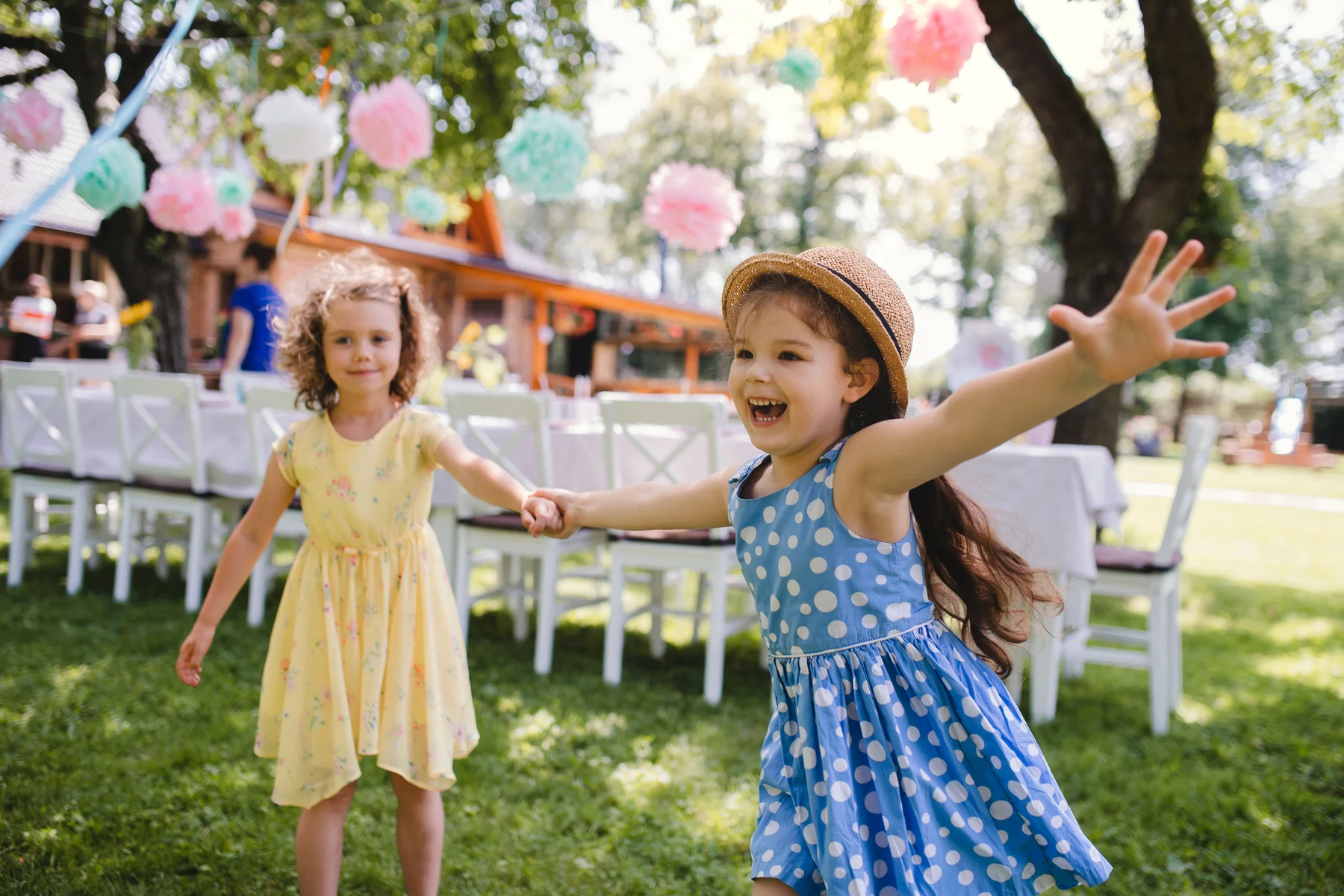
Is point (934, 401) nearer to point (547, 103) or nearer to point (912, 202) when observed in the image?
point (547, 103)

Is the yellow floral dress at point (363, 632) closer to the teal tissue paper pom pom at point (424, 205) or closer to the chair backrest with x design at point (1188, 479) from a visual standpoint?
the chair backrest with x design at point (1188, 479)

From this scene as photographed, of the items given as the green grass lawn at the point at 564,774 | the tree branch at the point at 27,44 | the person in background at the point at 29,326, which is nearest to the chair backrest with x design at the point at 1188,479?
the green grass lawn at the point at 564,774

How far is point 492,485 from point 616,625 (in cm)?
221

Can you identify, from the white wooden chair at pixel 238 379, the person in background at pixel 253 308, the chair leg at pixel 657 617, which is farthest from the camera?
the person in background at pixel 253 308

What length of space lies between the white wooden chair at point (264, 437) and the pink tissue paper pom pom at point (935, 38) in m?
2.97

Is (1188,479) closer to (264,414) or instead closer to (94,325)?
(264,414)

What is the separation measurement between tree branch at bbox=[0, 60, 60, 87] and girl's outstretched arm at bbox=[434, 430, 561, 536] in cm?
746

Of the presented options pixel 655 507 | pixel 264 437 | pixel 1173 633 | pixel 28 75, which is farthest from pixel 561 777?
pixel 28 75

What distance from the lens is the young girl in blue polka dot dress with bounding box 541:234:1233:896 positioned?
1333 millimetres

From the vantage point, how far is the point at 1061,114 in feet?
18.3

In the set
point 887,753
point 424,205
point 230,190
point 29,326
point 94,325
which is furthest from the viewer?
point 94,325

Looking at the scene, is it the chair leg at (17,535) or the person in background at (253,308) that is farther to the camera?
the person in background at (253,308)

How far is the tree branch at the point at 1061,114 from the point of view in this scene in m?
5.35

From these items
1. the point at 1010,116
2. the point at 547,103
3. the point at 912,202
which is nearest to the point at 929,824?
the point at 547,103
